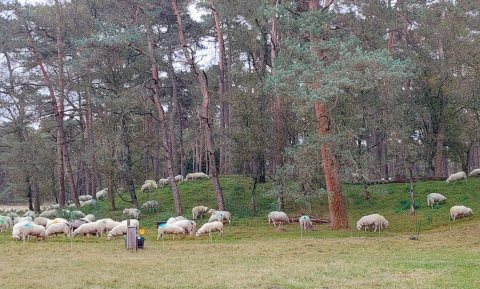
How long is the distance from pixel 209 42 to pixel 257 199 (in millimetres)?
13616

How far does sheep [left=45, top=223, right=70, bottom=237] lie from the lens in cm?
2148

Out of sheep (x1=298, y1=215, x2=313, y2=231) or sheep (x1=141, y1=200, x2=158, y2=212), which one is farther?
sheep (x1=141, y1=200, x2=158, y2=212)

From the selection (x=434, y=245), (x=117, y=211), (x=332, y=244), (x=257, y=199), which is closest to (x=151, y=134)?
(x=117, y=211)

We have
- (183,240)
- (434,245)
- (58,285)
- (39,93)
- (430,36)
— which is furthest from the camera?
(39,93)

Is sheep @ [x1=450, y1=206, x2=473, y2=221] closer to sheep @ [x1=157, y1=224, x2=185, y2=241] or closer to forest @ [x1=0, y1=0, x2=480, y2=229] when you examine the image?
forest @ [x1=0, y1=0, x2=480, y2=229]

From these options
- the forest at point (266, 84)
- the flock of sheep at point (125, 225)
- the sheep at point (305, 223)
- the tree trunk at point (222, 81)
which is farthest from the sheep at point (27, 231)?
the tree trunk at point (222, 81)

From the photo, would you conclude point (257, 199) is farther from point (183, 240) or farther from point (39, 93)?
point (39, 93)

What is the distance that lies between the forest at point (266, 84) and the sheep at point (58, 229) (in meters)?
6.37

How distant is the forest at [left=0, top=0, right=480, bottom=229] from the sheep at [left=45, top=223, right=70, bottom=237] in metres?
6.37

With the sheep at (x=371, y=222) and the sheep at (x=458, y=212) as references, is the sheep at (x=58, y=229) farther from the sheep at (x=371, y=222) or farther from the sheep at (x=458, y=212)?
the sheep at (x=458, y=212)

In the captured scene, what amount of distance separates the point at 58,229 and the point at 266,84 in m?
10.1

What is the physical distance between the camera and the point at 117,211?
106 ft

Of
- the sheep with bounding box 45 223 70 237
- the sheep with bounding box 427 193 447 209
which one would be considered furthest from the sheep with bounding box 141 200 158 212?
the sheep with bounding box 427 193 447 209

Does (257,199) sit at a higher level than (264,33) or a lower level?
lower
